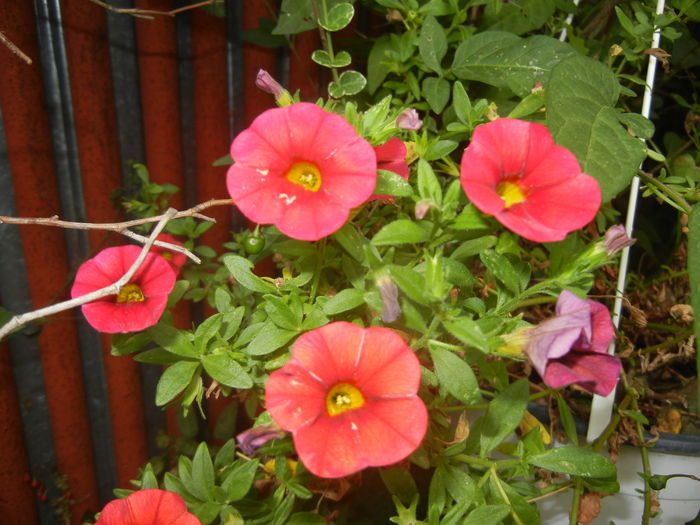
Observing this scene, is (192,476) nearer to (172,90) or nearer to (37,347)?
(37,347)

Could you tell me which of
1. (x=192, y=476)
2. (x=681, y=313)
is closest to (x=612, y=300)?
(x=681, y=313)

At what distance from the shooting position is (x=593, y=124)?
23.1 inches

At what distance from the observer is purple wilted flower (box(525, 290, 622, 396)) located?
47 cm

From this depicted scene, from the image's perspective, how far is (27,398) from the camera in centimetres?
133

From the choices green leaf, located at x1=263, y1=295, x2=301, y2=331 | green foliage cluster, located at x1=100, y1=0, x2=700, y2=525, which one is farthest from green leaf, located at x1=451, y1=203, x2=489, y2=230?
green leaf, located at x1=263, y1=295, x2=301, y2=331

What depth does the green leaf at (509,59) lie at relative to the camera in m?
0.78

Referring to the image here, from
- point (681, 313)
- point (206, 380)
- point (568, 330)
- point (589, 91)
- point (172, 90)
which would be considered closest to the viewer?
point (568, 330)

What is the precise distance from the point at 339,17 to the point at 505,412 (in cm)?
55

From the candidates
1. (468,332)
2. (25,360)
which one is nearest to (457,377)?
(468,332)

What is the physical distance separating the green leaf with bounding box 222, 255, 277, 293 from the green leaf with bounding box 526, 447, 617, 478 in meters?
0.38

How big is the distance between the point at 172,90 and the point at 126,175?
0.23 meters

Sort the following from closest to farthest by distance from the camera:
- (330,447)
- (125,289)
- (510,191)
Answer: (330,447)
(510,191)
(125,289)

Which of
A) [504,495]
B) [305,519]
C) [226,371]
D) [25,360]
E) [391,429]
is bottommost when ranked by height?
[25,360]

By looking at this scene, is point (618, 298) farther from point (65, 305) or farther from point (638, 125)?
point (65, 305)
